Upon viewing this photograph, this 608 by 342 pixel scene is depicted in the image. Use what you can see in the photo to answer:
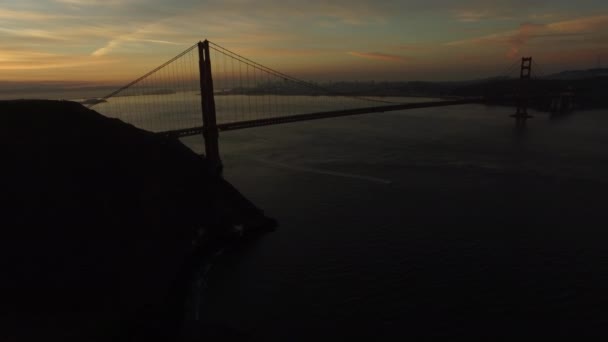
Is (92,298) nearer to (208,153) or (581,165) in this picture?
(208,153)

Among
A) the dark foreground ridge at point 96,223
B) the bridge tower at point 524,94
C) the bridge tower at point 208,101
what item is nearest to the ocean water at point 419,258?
the dark foreground ridge at point 96,223

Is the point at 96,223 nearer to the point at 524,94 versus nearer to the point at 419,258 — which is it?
the point at 419,258

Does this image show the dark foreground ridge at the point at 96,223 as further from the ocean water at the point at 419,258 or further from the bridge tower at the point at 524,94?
the bridge tower at the point at 524,94

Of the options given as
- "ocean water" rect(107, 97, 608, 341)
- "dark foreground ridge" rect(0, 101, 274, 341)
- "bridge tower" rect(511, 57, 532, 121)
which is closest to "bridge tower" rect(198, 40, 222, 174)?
"ocean water" rect(107, 97, 608, 341)

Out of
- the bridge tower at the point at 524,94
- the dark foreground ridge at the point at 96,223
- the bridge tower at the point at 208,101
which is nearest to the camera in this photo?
the dark foreground ridge at the point at 96,223

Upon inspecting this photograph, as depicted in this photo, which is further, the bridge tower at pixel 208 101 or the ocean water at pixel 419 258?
the bridge tower at pixel 208 101

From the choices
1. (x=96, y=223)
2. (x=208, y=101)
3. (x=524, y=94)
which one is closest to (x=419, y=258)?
(x=96, y=223)

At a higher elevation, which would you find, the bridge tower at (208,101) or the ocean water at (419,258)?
the bridge tower at (208,101)
